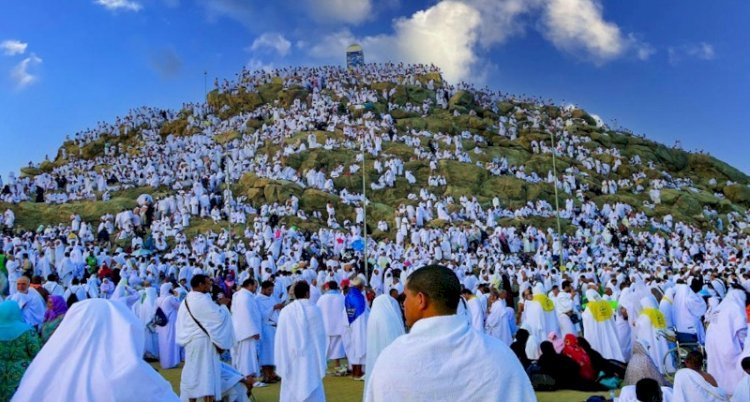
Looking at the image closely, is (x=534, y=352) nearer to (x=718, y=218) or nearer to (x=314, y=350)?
(x=314, y=350)

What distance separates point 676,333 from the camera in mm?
10516

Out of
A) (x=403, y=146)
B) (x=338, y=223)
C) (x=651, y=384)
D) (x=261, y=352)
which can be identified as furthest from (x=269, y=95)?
(x=651, y=384)

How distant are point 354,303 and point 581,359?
11.5 feet

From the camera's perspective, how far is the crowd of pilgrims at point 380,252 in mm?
8805

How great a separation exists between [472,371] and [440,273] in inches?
15.7

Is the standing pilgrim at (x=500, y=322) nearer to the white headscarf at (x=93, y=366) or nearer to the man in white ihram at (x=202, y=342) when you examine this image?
the man in white ihram at (x=202, y=342)

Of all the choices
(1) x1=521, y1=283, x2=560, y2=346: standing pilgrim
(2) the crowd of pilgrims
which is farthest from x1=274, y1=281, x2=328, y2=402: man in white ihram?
(1) x1=521, y1=283, x2=560, y2=346: standing pilgrim

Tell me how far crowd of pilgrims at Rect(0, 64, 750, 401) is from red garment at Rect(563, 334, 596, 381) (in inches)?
1.0

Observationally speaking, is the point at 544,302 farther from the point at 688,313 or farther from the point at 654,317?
the point at 688,313

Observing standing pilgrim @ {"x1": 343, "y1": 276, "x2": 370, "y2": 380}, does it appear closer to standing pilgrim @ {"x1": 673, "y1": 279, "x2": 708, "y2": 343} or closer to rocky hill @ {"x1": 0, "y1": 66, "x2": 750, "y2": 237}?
standing pilgrim @ {"x1": 673, "y1": 279, "x2": 708, "y2": 343}

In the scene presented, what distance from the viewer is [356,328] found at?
982 centimetres

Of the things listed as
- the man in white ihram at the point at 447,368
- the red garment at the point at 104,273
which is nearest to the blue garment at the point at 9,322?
the man in white ihram at the point at 447,368

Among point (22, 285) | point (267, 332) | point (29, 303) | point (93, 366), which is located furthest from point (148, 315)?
point (93, 366)

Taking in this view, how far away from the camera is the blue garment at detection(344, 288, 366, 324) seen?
10.1 meters
